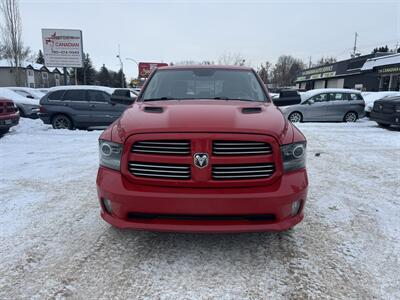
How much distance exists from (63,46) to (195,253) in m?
22.7

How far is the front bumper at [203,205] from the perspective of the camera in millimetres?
2602

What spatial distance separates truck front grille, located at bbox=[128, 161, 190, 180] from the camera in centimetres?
268

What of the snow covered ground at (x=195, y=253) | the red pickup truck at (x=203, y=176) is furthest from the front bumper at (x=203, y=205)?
the snow covered ground at (x=195, y=253)

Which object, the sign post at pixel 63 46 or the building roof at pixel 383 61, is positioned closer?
the sign post at pixel 63 46

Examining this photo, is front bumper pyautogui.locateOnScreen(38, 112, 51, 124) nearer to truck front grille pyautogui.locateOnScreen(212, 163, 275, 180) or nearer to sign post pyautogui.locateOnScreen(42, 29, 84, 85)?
truck front grille pyautogui.locateOnScreen(212, 163, 275, 180)

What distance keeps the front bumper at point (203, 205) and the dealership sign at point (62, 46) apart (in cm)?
2204

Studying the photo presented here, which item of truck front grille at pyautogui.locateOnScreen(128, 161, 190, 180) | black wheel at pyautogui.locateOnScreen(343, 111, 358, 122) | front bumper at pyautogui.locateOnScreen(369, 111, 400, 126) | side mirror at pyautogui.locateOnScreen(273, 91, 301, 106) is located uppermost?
side mirror at pyautogui.locateOnScreen(273, 91, 301, 106)

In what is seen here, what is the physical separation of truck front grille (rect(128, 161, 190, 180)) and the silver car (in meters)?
12.3

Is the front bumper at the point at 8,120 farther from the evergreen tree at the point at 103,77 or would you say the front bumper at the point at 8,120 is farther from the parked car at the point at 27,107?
the evergreen tree at the point at 103,77

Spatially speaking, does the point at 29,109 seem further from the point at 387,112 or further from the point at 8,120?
the point at 387,112

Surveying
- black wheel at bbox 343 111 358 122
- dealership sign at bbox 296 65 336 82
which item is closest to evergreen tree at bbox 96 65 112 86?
dealership sign at bbox 296 65 336 82

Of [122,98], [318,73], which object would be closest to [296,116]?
[122,98]

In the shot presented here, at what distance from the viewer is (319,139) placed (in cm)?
963

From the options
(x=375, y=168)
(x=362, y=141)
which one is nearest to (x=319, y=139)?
(x=362, y=141)
